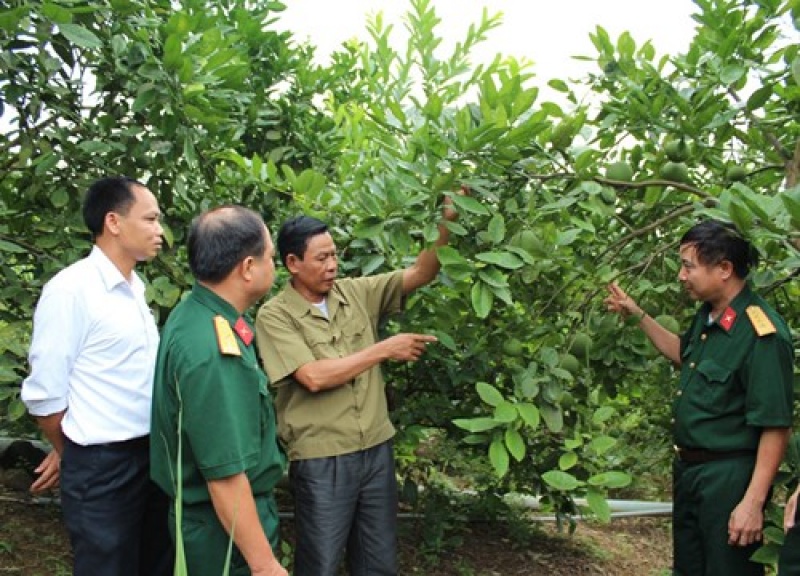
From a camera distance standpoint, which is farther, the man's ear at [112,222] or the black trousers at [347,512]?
the black trousers at [347,512]

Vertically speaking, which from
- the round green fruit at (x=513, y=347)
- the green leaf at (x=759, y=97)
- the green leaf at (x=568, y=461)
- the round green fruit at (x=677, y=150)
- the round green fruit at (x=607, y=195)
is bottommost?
the green leaf at (x=568, y=461)

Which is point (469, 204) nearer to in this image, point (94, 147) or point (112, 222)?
point (112, 222)

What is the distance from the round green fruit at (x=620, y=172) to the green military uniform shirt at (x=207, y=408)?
1.31 m

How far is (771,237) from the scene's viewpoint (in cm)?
193

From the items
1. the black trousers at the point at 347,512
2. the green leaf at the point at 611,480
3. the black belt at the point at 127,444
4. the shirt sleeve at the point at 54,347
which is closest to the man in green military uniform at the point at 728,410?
the green leaf at the point at 611,480

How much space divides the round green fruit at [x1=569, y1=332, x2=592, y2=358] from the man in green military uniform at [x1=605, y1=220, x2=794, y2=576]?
0.30m

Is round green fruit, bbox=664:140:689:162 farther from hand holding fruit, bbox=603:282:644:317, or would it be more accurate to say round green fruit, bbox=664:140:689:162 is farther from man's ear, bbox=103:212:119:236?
man's ear, bbox=103:212:119:236

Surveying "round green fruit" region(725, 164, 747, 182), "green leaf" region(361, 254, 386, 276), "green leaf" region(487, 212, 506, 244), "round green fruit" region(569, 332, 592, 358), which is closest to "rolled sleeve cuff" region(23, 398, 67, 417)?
"green leaf" region(361, 254, 386, 276)

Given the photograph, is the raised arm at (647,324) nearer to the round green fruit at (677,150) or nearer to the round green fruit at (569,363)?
the round green fruit at (569,363)

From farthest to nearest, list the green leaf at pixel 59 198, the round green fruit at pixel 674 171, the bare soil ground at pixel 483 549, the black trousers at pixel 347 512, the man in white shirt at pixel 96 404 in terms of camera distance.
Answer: the bare soil ground at pixel 483 549 < the green leaf at pixel 59 198 < the round green fruit at pixel 674 171 < the black trousers at pixel 347 512 < the man in white shirt at pixel 96 404

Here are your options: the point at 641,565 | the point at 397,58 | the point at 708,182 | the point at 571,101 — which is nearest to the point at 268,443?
the point at 571,101

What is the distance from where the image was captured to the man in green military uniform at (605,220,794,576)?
231cm

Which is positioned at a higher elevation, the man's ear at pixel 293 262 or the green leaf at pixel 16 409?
the man's ear at pixel 293 262

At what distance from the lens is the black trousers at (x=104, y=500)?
2143mm
